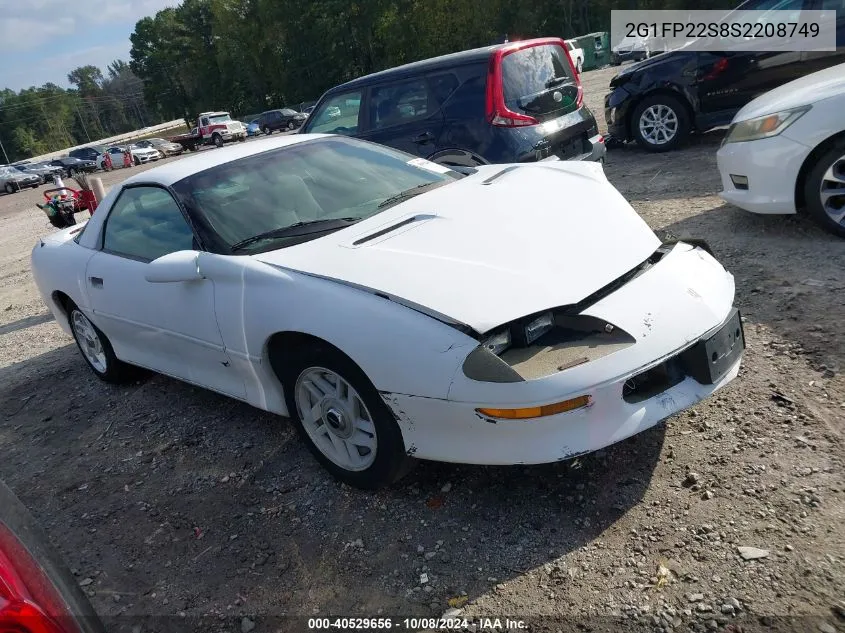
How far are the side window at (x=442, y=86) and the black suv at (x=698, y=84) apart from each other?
10.3 ft

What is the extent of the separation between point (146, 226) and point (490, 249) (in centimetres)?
222

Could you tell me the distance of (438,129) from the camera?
670 cm

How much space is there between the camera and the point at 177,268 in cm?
316

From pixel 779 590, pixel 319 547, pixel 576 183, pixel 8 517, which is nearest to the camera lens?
pixel 8 517

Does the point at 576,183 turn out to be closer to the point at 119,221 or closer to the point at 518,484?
the point at 518,484

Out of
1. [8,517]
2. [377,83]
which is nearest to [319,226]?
[8,517]

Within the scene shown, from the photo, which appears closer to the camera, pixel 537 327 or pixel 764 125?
pixel 537 327

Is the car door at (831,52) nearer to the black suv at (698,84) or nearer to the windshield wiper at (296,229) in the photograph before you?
the black suv at (698,84)

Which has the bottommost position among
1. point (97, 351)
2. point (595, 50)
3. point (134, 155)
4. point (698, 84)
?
point (134, 155)

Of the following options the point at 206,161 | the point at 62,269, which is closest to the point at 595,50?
the point at 62,269

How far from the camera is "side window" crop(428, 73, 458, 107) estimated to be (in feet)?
21.8

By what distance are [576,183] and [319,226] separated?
4.49 ft

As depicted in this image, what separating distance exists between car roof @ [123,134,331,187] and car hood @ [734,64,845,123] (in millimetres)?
3191

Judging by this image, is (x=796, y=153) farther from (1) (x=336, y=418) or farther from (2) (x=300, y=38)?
(2) (x=300, y=38)
